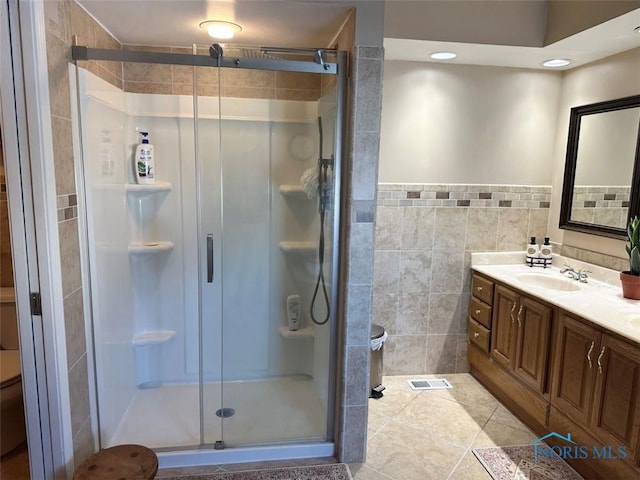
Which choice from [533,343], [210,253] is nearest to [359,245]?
[210,253]

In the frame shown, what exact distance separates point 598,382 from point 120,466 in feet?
7.35

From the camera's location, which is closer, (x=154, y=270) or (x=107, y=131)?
(x=107, y=131)

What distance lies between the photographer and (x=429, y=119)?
10.4ft

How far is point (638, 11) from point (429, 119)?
1310 mm

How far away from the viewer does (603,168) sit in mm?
2893

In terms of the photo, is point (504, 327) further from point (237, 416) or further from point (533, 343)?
point (237, 416)

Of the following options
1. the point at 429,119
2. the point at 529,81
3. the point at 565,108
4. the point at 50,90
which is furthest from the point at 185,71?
the point at 565,108

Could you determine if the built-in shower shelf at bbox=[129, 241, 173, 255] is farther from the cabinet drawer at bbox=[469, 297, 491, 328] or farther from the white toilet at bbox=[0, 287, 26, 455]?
the cabinet drawer at bbox=[469, 297, 491, 328]

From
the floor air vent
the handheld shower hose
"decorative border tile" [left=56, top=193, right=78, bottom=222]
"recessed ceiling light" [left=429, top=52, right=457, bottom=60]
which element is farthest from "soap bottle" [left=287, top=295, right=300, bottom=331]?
"recessed ceiling light" [left=429, top=52, right=457, bottom=60]

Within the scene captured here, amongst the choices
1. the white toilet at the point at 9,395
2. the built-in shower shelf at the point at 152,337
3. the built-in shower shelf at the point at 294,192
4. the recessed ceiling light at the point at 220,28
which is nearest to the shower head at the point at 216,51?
the recessed ceiling light at the point at 220,28

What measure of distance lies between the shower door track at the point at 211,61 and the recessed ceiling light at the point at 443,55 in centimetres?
97

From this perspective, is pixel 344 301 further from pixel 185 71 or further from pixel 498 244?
pixel 185 71

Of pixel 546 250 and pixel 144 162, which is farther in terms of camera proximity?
pixel 546 250
